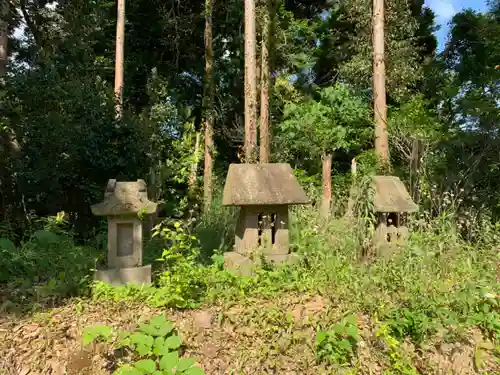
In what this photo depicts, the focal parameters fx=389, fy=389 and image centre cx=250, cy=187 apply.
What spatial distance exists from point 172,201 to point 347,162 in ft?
20.1

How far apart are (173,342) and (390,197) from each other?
3.69 meters

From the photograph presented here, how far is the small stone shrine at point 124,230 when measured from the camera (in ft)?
14.6

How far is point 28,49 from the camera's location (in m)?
13.5

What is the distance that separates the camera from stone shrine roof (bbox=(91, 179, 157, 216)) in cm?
444

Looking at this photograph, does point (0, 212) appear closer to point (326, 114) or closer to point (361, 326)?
point (361, 326)

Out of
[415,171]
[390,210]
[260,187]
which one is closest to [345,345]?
[260,187]

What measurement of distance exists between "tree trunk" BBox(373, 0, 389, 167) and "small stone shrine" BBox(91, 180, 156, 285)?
21.3 ft

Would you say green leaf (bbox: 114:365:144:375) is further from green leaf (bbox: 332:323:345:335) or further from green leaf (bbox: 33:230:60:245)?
green leaf (bbox: 33:230:60:245)

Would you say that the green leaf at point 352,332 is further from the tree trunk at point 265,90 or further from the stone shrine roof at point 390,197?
the tree trunk at point 265,90

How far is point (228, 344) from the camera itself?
357cm

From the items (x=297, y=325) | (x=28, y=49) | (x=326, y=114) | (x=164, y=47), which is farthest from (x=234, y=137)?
(x=297, y=325)

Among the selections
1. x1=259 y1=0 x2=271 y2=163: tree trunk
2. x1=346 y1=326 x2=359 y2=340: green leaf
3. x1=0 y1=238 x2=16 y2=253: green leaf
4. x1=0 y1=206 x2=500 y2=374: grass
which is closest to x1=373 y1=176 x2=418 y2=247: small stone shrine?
x1=0 y1=206 x2=500 y2=374: grass

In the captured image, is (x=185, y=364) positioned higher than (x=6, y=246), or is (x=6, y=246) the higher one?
(x=6, y=246)

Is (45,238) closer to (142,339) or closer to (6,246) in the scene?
(6,246)
